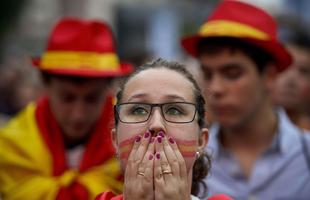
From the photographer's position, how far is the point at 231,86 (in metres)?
5.86

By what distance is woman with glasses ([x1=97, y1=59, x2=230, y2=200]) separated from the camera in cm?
365

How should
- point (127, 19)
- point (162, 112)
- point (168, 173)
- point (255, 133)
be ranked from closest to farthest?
1. point (168, 173)
2. point (162, 112)
3. point (255, 133)
4. point (127, 19)

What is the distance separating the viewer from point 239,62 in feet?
19.5

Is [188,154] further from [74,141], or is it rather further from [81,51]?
[81,51]

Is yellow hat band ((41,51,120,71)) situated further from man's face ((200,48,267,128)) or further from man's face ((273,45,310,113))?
man's face ((273,45,310,113))

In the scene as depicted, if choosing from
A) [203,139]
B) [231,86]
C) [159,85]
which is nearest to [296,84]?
[231,86]

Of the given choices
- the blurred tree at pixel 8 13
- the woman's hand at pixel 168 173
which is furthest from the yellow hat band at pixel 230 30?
the blurred tree at pixel 8 13

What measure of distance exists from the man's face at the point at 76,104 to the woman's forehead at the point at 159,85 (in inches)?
64.5

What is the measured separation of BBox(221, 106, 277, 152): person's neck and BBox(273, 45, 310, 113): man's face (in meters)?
2.00

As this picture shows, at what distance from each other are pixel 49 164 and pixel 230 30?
4.81 ft

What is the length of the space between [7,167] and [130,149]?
7.42 ft

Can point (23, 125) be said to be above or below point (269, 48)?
below

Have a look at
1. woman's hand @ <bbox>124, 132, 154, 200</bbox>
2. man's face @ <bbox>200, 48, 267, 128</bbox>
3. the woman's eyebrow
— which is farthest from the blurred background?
woman's hand @ <bbox>124, 132, 154, 200</bbox>

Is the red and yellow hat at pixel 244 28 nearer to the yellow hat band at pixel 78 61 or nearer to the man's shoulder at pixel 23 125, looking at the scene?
the yellow hat band at pixel 78 61
